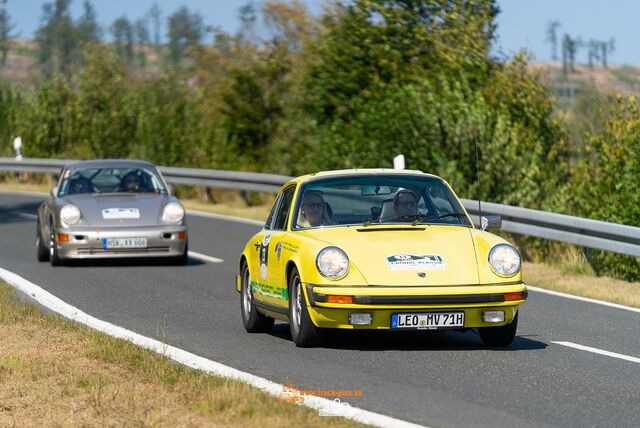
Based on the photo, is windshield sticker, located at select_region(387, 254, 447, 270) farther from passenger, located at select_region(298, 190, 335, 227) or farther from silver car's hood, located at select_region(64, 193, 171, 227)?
silver car's hood, located at select_region(64, 193, 171, 227)

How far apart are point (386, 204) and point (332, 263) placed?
1215 mm

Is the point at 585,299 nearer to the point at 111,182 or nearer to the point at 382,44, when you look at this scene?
the point at 111,182

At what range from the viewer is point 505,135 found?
2223 centimetres

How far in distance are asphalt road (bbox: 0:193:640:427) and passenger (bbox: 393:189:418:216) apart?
38.4 inches


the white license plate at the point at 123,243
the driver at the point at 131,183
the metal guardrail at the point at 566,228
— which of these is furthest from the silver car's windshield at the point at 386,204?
the driver at the point at 131,183

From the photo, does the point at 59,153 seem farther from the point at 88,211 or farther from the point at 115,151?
the point at 88,211

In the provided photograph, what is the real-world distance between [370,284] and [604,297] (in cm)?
537

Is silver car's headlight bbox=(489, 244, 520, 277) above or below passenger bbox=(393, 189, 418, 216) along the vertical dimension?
below

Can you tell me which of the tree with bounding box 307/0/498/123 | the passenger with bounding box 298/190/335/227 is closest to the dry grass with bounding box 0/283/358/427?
the passenger with bounding box 298/190/335/227

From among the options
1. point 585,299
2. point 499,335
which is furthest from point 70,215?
point 499,335

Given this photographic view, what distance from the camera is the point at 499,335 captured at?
1003cm

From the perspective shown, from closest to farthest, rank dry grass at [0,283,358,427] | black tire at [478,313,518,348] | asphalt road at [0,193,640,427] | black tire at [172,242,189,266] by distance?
dry grass at [0,283,358,427] < asphalt road at [0,193,640,427] < black tire at [478,313,518,348] < black tire at [172,242,189,266]

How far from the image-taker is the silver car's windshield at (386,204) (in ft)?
34.9

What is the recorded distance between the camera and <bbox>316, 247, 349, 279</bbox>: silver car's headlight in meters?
9.66
